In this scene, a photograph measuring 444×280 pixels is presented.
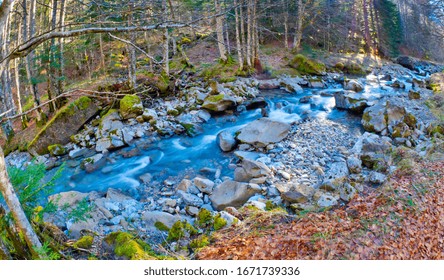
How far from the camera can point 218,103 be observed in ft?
33.6

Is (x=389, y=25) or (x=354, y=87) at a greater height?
(x=389, y=25)

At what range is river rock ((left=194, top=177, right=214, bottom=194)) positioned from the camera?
5.69 meters

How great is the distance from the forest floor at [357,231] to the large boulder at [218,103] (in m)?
6.42

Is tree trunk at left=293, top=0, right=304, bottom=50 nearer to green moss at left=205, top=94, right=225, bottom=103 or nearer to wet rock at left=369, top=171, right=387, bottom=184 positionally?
green moss at left=205, top=94, right=225, bottom=103

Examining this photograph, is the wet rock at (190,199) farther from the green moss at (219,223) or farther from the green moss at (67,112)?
the green moss at (67,112)

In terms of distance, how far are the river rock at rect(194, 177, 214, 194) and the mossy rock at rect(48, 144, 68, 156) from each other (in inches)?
206

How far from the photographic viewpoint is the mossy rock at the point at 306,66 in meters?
15.8

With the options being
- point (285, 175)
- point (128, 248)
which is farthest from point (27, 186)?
point (285, 175)

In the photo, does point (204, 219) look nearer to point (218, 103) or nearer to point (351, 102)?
point (218, 103)

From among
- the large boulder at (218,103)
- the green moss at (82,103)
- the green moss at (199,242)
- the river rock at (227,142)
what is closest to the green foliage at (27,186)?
the green moss at (199,242)

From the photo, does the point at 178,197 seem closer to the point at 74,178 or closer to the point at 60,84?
the point at 74,178

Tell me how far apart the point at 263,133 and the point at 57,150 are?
642 cm

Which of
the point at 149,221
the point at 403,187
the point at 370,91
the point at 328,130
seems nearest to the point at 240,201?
the point at 149,221

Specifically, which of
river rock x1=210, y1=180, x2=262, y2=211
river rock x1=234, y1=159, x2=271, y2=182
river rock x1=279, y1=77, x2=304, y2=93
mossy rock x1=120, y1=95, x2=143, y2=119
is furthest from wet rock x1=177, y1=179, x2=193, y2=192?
river rock x1=279, y1=77, x2=304, y2=93
